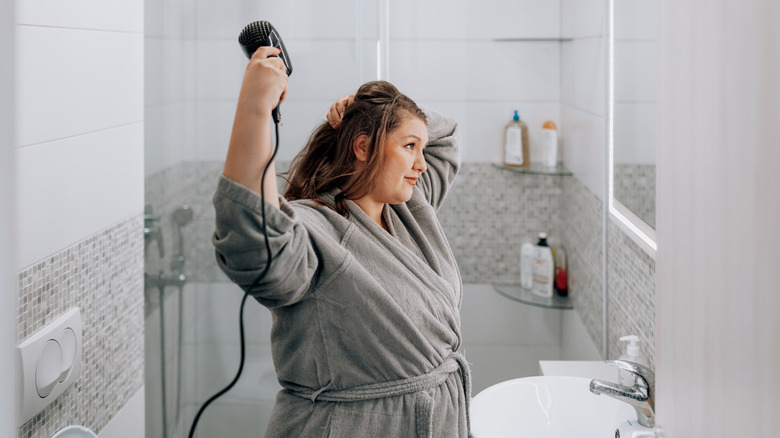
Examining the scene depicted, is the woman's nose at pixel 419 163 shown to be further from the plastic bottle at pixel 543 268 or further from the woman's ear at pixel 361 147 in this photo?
the plastic bottle at pixel 543 268

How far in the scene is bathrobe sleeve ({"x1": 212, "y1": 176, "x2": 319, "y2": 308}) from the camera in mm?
801

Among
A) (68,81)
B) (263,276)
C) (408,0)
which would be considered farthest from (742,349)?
(408,0)

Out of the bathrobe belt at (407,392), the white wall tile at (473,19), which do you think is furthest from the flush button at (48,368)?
the white wall tile at (473,19)

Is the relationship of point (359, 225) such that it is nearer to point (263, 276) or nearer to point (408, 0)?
point (263, 276)

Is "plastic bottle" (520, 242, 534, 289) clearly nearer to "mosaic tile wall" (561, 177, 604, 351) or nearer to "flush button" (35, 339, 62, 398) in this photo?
"mosaic tile wall" (561, 177, 604, 351)

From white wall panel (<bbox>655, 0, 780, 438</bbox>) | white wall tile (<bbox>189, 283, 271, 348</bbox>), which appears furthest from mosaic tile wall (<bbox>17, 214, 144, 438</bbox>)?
white wall panel (<bbox>655, 0, 780, 438</bbox>)

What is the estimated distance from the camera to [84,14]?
114 cm

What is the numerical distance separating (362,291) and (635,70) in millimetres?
1000

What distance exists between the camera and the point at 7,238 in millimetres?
856

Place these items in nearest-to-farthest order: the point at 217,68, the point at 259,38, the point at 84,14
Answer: the point at 259,38 → the point at 84,14 → the point at 217,68

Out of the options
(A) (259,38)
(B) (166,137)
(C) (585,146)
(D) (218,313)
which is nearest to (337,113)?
(A) (259,38)

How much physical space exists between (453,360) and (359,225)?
29cm

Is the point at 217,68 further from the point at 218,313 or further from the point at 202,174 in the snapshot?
the point at 218,313

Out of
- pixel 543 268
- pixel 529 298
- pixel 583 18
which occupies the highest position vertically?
pixel 583 18
